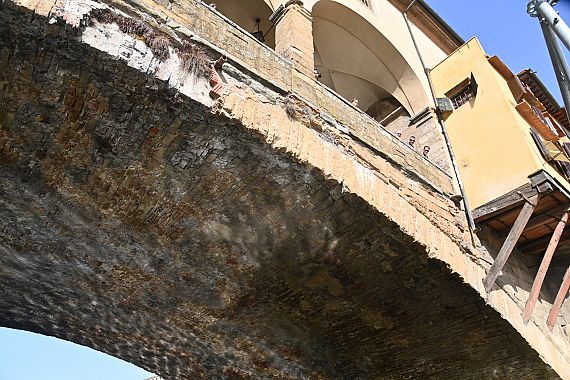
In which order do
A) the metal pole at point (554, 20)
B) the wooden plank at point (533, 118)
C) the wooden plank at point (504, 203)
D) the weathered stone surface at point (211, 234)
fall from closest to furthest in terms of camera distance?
the weathered stone surface at point (211, 234)
the metal pole at point (554, 20)
the wooden plank at point (504, 203)
the wooden plank at point (533, 118)

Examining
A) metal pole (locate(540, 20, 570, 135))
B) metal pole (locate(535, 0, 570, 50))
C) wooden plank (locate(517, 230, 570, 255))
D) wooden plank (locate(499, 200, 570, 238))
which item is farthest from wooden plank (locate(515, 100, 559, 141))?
metal pole (locate(535, 0, 570, 50))

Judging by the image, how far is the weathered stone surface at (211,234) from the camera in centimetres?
290

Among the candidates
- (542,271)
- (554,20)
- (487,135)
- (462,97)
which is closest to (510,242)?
(542,271)

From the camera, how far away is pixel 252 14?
6.80 meters

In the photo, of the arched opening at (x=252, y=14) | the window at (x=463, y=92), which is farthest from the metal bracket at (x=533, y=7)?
the arched opening at (x=252, y=14)

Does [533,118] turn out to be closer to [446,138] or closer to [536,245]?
[446,138]

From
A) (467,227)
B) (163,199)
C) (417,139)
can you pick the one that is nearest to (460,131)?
(417,139)

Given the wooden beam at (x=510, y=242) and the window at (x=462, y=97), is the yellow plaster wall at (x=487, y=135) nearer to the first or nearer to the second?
the window at (x=462, y=97)

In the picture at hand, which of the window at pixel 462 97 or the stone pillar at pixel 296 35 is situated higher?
the window at pixel 462 97

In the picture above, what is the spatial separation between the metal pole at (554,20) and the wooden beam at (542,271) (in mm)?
2014

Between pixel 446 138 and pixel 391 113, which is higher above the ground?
pixel 391 113

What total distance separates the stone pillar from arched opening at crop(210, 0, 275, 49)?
1.41 metres

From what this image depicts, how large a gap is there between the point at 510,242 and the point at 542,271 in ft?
1.49

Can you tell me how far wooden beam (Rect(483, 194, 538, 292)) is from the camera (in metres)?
4.28
